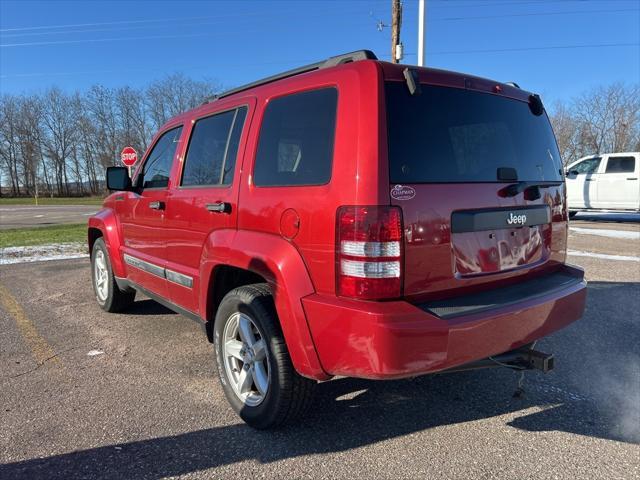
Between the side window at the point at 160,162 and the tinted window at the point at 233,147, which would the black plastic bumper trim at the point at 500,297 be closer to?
the tinted window at the point at 233,147

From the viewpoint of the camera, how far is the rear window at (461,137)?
2354 mm

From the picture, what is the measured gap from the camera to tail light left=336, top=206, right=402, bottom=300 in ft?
7.24

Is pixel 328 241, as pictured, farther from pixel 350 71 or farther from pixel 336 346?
pixel 350 71

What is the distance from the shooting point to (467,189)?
98.4 inches

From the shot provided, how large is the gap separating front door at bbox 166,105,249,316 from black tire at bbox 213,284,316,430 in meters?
0.50

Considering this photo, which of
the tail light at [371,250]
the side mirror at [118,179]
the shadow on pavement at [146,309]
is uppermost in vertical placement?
the side mirror at [118,179]

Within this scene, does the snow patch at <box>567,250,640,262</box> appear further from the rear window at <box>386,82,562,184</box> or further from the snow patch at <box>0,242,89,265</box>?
the snow patch at <box>0,242,89,265</box>

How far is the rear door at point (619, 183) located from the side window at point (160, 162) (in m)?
15.1

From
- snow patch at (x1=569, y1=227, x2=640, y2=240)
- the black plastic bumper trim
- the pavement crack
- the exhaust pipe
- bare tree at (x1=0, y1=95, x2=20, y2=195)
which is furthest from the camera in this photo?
bare tree at (x1=0, y1=95, x2=20, y2=195)

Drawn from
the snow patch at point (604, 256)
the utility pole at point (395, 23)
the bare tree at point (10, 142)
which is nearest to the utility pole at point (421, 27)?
the utility pole at point (395, 23)

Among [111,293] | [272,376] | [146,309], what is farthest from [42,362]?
[272,376]

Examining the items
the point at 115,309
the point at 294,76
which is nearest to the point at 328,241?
the point at 294,76

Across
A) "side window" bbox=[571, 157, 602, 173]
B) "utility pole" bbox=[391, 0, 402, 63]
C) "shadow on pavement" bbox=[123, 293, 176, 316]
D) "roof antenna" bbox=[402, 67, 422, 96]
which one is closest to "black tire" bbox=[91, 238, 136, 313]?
"shadow on pavement" bbox=[123, 293, 176, 316]

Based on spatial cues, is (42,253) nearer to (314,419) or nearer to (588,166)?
(314,419)
